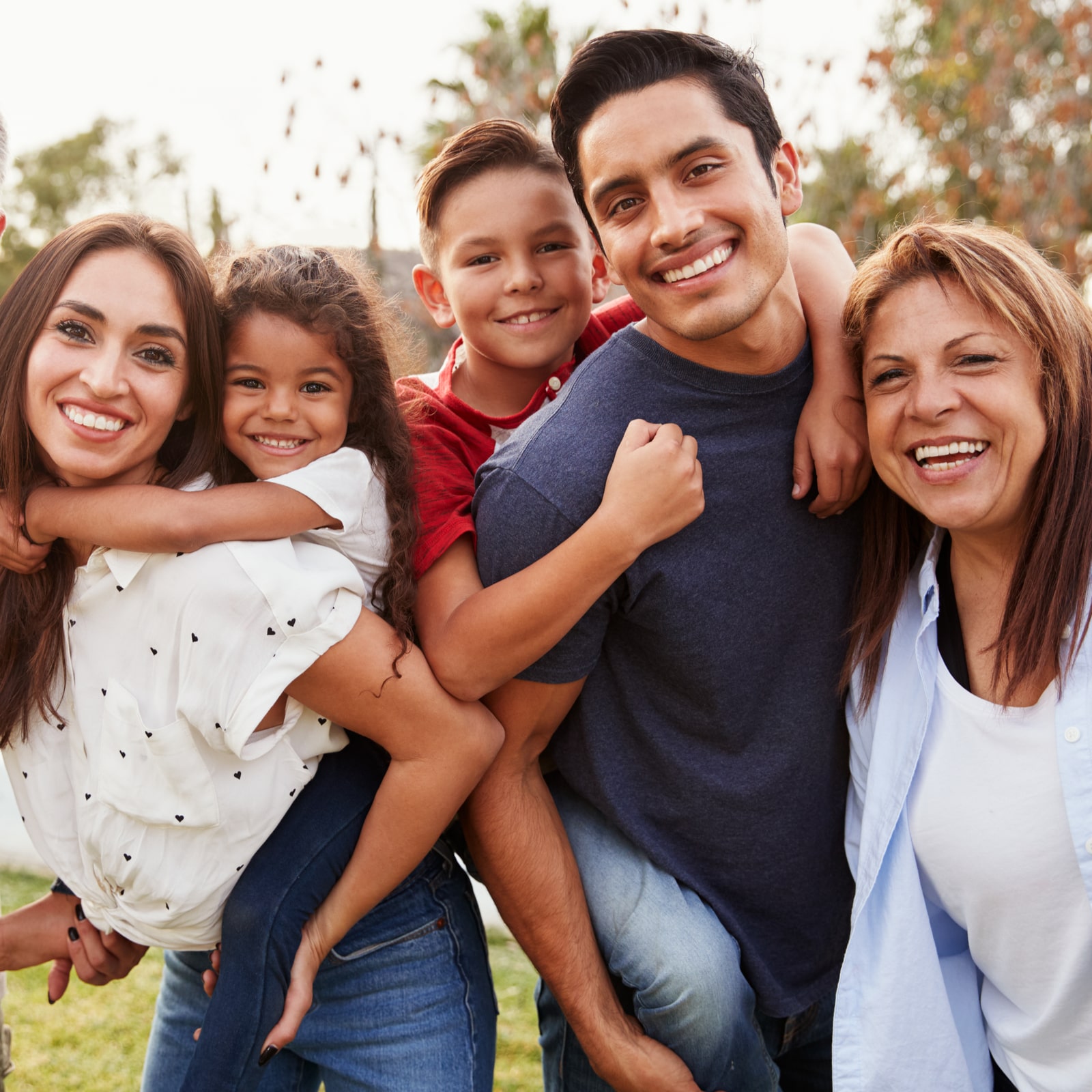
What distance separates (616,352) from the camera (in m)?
2.39

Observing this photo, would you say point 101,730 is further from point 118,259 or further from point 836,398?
point 836,398

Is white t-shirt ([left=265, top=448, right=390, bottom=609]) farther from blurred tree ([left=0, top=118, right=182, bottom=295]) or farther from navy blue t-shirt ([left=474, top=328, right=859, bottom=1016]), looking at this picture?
blurred tree ([left=0, top=118, right=182, bottom=295])

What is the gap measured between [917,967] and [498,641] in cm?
108

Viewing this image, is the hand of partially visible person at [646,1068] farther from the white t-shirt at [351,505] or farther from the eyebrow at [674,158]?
the eyebrow at [674,158]

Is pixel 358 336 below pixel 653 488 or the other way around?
the other way around

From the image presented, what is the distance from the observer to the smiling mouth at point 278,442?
2.32 metres

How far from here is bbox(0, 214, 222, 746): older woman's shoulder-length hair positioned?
2070 mm

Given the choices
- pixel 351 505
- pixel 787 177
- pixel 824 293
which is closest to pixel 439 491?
pixel 351 505

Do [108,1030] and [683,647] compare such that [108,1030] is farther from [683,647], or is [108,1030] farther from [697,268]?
[697,268]

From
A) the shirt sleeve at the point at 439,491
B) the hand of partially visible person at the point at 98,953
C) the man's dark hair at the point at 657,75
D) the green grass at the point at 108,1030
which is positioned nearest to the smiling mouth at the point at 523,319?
the shirt sleeve at the point at 439,491

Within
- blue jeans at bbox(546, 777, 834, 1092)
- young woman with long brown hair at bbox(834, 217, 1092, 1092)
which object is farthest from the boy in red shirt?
blue jeans at bbox(546, 777, 834, 1092)

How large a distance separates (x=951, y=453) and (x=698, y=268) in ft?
2.14

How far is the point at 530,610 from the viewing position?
2.08 meters

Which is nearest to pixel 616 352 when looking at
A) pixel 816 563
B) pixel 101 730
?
pixel 816 563
